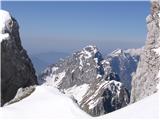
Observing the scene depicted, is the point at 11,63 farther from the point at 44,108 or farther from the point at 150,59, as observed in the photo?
the point at 150,59

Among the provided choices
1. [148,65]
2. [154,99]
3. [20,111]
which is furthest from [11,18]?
[148,65]

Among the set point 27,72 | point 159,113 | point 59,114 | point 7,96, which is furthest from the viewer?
point 27,72

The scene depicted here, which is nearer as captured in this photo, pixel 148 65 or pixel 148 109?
pixel 148 109

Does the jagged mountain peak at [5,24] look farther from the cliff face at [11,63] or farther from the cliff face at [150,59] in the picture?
the cliff face at [150,59]

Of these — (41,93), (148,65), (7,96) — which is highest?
(41,93)

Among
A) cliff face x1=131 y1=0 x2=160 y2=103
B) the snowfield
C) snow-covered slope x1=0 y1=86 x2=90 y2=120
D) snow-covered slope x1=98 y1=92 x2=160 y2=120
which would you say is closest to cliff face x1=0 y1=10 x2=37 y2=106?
snow-covered slope x1=0 y1=86 x2=90 y2=120

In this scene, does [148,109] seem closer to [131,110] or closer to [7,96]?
[131,110]
